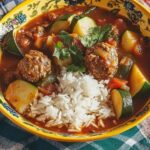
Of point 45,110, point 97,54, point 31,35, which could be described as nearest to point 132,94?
point 97,54

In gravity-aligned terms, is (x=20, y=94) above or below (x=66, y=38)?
below

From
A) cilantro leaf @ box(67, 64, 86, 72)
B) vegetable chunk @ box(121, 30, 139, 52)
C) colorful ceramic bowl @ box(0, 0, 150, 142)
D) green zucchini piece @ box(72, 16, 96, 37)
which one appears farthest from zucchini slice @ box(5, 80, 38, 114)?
vegetable chunk @ box(121, 30, 139, 52)

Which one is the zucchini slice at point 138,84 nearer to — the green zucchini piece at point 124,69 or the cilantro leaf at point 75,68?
the green zucchini piece at point 124,69

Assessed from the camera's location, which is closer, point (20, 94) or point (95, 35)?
point (20, 94)

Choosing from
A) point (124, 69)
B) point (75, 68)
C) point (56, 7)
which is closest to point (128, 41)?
point (124, 69)

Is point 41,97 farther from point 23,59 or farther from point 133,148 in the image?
point 133,148

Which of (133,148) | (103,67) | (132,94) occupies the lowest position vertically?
(133,148)

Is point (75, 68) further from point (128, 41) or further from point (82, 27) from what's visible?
point (128, 41)
